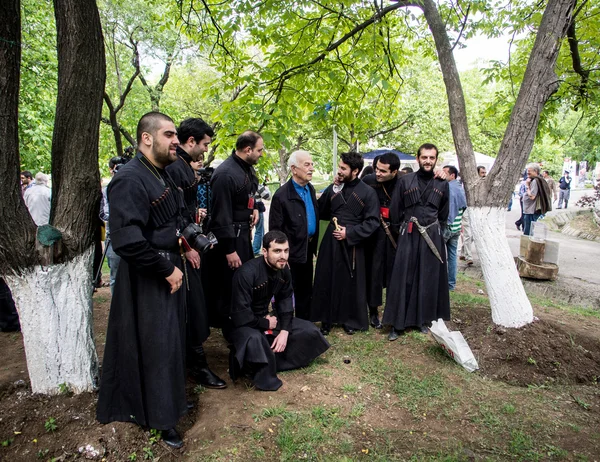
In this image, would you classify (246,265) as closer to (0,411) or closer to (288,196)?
(288,196)

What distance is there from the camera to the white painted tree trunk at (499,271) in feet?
14.6

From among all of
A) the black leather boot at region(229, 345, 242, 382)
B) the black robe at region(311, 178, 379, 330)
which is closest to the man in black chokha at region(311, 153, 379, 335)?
the black robe at region(311, 178, 379, 330)

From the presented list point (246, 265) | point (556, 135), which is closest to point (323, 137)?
point (556, 135)

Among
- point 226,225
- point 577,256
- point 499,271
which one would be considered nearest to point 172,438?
point 226,225

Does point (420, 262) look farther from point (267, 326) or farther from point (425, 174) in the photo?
point (267, 326)

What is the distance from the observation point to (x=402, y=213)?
5.16 meters

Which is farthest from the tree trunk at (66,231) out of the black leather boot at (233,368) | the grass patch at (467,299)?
the grass patch at (467,299)

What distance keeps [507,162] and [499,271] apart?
44.2 inches

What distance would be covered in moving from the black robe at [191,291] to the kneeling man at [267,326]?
0.32 metres

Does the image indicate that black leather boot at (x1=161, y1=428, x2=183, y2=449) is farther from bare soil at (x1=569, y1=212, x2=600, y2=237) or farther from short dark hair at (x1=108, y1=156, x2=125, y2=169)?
bare soil at (x1=569, y1=212, x2=600, y2=237)

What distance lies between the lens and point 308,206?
5.02m

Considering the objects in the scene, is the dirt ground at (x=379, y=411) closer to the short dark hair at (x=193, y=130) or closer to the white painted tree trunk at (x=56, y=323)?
the white painted tree trunk at (x=56, y=323)

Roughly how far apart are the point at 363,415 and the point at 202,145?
2680 mm

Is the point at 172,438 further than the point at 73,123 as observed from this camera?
No
